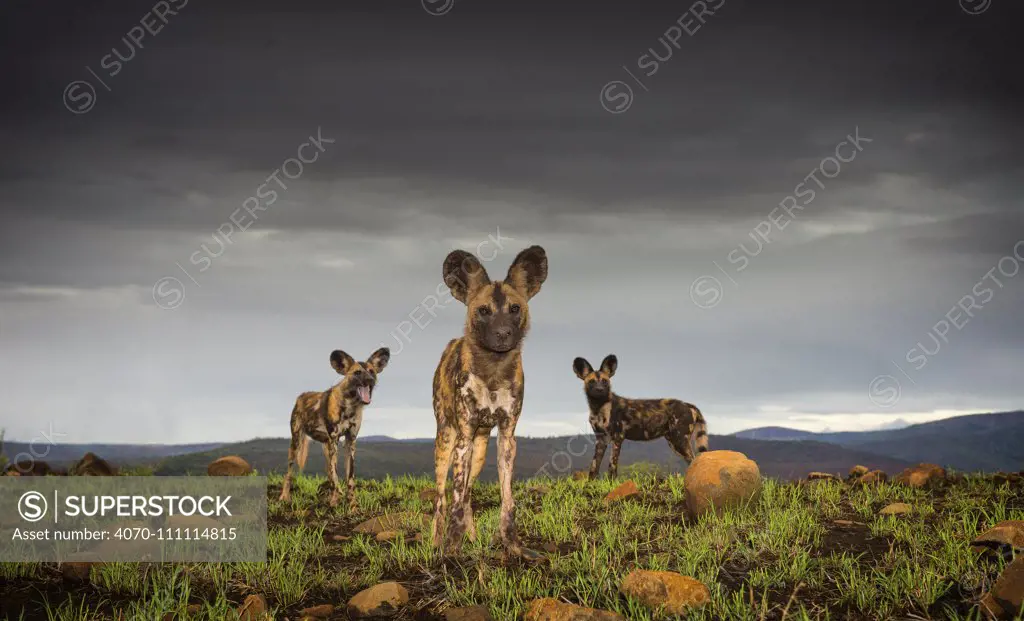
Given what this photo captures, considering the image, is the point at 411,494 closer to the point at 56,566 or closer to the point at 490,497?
the point at 490,497

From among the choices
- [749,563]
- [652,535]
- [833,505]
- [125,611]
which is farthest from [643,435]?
[125,611]

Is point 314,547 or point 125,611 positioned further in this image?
point 314,547

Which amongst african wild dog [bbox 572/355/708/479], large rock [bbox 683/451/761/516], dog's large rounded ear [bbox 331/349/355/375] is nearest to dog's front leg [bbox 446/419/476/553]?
large rock [bbox 683/451/761/516]

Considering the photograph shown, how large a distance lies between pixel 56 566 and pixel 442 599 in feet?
14.1

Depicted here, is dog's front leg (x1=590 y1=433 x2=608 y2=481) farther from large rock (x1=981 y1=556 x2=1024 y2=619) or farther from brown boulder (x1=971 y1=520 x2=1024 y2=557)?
large rock (x1=981 y1=556 x2=1024 y2=619)

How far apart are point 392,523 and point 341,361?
406 cm

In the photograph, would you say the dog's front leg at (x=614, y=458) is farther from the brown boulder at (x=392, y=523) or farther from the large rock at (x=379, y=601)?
the large rock at (x=379, y=601)

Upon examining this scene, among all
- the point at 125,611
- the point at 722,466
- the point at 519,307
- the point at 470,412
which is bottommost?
the point at 125,611

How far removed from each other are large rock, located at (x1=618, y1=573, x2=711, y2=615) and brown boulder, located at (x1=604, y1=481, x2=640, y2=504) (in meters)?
5.98

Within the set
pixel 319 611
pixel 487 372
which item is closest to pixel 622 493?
pixel 487 372

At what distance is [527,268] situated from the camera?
30.5 ft

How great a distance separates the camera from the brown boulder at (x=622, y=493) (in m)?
13.8

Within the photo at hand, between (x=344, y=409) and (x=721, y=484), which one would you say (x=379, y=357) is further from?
(x=721, y=484)

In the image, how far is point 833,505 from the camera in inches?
503
